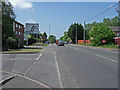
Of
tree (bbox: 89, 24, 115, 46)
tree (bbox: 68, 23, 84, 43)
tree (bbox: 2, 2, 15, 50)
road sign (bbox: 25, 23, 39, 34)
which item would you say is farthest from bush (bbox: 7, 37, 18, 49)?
tree (bbox: 68, 23, 84, 43)

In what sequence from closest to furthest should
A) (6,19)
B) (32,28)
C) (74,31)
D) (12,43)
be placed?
(6,19), (12,43), (32,28), (74,31)

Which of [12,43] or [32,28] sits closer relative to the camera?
[12,43]

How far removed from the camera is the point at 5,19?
904 inches

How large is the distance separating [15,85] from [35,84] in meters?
0.69

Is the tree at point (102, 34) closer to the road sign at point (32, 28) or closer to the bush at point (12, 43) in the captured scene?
the road sign at point (32, 28)

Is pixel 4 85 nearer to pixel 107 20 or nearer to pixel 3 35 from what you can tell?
pixel 3 35

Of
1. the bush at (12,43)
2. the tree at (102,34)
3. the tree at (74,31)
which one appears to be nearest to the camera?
the bush at (12,43)

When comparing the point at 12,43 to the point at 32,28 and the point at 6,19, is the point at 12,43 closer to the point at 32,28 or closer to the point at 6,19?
the point at 6,19

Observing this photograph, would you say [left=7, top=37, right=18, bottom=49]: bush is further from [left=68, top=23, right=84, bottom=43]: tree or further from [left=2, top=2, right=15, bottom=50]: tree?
[left=68, top=23, right=84, bottom=43]: tree

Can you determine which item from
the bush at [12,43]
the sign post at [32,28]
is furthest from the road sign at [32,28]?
the bush at [12,43]

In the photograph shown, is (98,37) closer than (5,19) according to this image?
No

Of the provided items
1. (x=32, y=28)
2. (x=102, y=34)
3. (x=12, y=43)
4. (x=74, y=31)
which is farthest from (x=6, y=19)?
(x=74, y=31)

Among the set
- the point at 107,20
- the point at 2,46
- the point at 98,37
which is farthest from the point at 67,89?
the point at 107,20

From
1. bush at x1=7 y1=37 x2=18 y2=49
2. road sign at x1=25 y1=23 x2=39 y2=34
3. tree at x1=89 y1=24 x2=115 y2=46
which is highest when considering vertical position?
road sign at x1=25 y1=23 x2=39 y2=34
